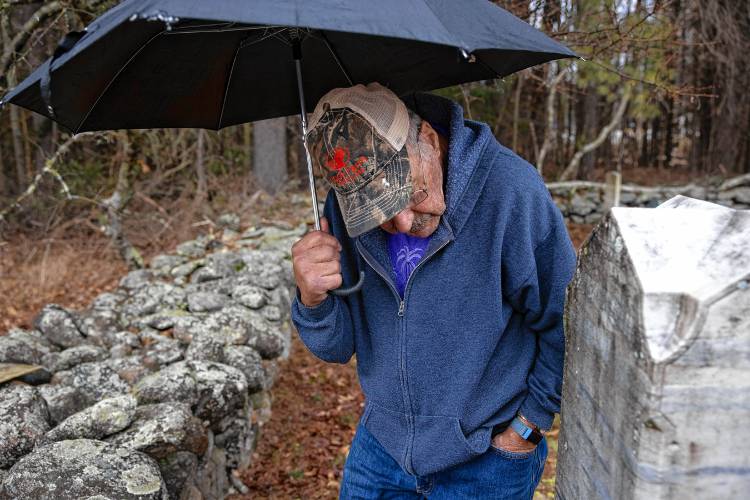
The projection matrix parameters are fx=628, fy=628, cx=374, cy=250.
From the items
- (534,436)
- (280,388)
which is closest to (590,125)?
(280,388)

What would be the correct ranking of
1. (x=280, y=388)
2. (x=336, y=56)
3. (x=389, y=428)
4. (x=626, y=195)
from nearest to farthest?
(x=389, y=428), (x=336, y=56), (x=280, y=388), (x=626, y=195)

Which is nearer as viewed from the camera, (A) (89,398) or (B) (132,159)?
(A) (89,398)

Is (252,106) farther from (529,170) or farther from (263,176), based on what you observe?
(263,176)

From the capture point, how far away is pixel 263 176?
10.9m

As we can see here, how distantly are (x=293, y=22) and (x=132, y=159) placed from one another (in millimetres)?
8322

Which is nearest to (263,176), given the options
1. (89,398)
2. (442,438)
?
(89,398)

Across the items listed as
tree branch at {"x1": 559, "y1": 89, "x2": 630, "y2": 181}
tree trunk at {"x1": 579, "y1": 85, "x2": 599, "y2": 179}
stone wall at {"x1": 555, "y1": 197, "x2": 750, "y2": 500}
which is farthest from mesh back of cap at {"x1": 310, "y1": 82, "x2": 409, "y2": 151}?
tree trunk at {"x1": 579, "y1": 85, "x2": 599, "y2": 179}

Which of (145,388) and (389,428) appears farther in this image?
(145,388)

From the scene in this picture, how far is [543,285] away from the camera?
1.90 m

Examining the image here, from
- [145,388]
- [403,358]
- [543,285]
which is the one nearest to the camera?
[543,285]

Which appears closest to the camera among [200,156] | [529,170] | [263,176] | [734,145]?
[529,170]

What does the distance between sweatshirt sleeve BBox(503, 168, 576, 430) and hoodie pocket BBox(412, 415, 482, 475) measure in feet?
0.76

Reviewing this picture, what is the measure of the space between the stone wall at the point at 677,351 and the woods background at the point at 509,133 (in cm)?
341

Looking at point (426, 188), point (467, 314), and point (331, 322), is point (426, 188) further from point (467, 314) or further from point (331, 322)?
point (331, 322)
